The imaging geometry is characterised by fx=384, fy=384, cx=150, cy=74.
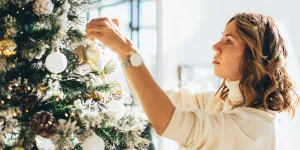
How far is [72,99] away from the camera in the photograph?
1.17 metres

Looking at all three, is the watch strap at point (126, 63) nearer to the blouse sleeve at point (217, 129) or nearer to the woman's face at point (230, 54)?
the blouse sleeve at point (217, 129)

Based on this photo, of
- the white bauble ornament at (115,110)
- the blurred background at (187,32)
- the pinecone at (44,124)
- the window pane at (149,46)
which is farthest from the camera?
the window pane at (149,46)

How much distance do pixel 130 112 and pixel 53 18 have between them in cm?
37

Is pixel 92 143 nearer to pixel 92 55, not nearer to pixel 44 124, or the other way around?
pixel 44 124

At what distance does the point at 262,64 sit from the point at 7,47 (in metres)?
0.84

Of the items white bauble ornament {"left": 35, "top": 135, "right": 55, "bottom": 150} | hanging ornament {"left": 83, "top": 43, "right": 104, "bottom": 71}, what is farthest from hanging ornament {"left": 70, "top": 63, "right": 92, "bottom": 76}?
white bauble ornament {"left": 35, "top": 135, "right": 55, "bottom": 150}

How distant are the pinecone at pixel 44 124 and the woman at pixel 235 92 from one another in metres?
0.28

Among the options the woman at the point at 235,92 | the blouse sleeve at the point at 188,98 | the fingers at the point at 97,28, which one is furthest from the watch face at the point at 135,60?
the blouse sleeve at the point at 188,98

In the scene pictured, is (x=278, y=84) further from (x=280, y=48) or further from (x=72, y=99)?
(x=72, y=99)

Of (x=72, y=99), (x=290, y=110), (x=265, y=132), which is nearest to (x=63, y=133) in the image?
(x=72, y=99)

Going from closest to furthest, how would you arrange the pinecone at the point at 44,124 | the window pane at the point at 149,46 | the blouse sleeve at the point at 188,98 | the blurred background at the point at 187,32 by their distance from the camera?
the pinecone at the point at 44,124
the blouse sleeve at the point at 188,98
the blurred background at the point at 187,32
the window pane at the point at 149,46

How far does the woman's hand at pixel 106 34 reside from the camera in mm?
1142

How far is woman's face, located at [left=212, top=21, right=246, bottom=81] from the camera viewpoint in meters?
1.39

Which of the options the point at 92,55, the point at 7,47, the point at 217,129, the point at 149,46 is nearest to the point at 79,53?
the point at 92,55
